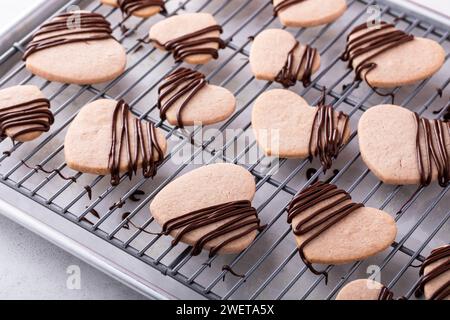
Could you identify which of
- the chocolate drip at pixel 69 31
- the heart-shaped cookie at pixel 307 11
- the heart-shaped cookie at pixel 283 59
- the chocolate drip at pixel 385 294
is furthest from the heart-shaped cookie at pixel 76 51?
the chocolate drip at pixel 385 294

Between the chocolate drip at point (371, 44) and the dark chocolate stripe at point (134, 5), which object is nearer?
the chocolate drip at point (371, 44)

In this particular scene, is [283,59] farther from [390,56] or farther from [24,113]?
[24,113]

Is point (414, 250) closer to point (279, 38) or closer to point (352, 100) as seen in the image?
point (352, 100)

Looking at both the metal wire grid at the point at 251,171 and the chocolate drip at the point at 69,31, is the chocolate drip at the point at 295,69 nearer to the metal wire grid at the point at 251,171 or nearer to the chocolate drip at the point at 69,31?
the metal wire grid at the point at 251,171

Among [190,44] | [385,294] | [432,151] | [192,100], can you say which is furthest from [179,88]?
[385,294]

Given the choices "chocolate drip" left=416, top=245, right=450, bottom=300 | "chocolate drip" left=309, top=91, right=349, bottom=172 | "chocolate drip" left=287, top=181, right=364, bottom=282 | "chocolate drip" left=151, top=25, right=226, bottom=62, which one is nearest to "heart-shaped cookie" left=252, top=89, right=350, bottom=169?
"chocolate drip" left=309, top=91, right=349, bottom=172
